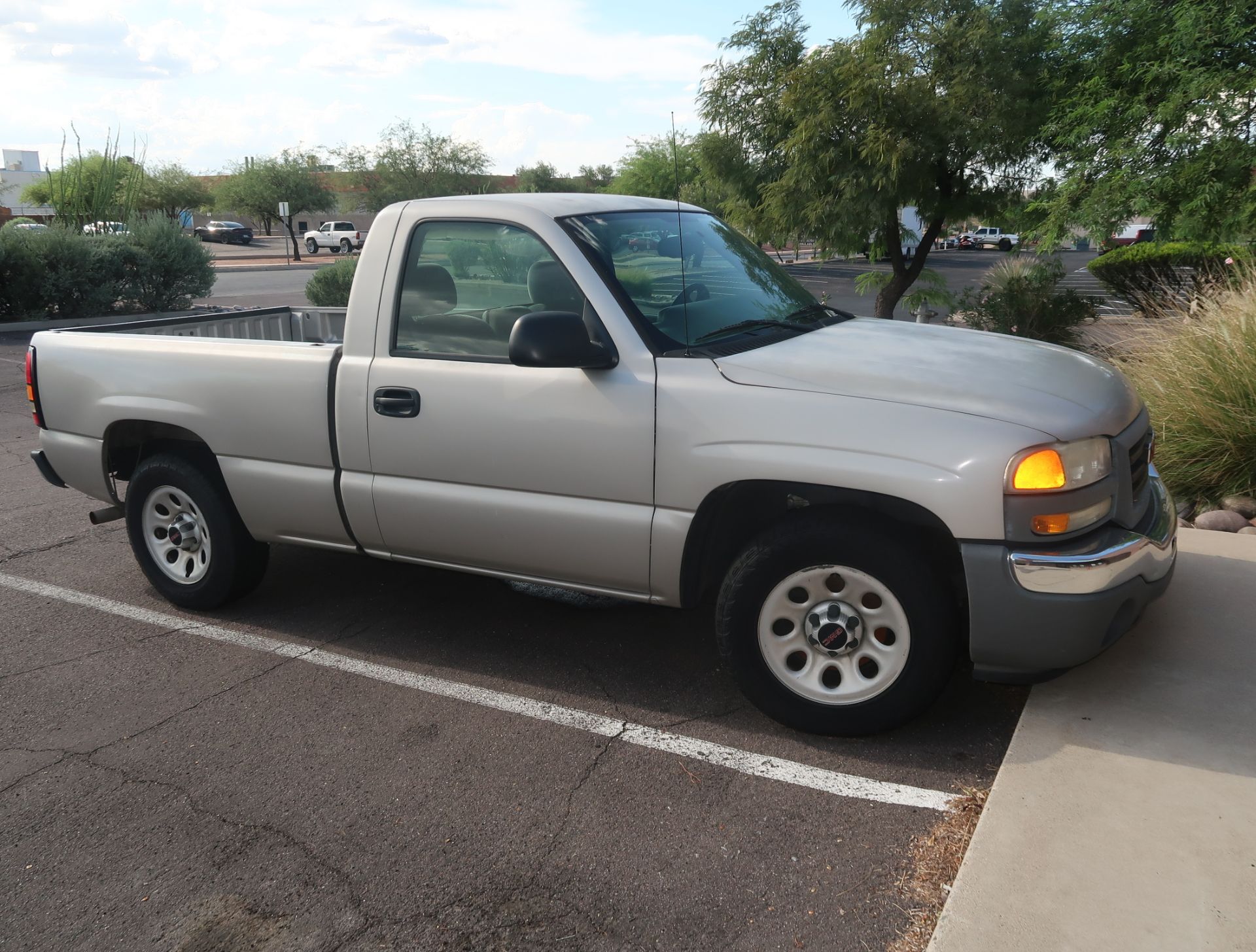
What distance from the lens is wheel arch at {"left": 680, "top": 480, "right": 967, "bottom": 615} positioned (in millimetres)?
3609

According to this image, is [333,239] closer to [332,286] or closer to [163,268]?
[163,268]

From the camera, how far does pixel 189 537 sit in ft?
17.1

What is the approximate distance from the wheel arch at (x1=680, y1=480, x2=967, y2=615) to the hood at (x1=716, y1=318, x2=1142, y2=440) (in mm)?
357

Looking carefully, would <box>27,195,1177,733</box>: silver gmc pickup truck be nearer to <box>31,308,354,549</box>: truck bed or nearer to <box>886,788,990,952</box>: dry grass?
<box>31,308,354,549</box>: truck bed

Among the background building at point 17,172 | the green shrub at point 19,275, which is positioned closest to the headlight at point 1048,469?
the green shrub at point 19,275

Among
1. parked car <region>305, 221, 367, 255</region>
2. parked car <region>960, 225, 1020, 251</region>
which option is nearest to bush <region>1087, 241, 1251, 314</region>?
parked car <region>960, 225, 1020, 251</region>

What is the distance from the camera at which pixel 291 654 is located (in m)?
4.81

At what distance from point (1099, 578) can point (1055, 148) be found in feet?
30.9

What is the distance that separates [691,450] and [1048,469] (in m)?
1.20

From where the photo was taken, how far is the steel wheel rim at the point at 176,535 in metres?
5.18

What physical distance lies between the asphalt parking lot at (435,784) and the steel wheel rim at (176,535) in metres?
0.27

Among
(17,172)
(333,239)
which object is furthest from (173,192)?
(17,172)

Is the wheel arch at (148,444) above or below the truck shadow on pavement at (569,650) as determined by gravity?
above

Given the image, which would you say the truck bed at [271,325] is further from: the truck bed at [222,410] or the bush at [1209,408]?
the bush at [1209,408]
